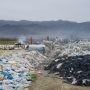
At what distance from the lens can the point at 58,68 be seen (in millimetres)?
14984

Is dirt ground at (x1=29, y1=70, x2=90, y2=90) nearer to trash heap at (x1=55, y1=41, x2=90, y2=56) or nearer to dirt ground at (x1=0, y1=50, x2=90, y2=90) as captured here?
dirt ground at (x1=0, y1=50, x2=90, y2=90)

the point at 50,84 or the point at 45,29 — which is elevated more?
the point at 45,29

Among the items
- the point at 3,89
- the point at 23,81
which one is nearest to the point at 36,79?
the point at 23,81

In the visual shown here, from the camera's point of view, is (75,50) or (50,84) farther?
(75,50)

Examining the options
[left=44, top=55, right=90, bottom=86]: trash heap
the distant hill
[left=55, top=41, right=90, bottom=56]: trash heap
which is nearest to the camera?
[left=44, top=55, right=90, bottom=86]: trash heap

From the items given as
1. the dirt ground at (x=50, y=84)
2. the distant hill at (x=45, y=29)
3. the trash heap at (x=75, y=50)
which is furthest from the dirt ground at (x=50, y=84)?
the distant hill at (x=45, y=29)

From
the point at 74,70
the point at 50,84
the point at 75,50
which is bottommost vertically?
the point at 50,84

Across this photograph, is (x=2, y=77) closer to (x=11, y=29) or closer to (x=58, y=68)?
(x=58, y=68)

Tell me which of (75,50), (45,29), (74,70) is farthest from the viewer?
(45,29)

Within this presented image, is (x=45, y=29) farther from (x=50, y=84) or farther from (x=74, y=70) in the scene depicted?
(x=50, y=84)

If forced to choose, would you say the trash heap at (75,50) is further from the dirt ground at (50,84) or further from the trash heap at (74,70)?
the dirt ground at (50,84)

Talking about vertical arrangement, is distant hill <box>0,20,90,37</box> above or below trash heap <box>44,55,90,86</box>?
above

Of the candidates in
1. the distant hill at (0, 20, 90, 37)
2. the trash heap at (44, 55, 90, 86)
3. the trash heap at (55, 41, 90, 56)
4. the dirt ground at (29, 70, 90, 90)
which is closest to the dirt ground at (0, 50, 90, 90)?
the dirt ground at (29, 70, 90, 90)

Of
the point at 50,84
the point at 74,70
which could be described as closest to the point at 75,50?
the point at 74,70
